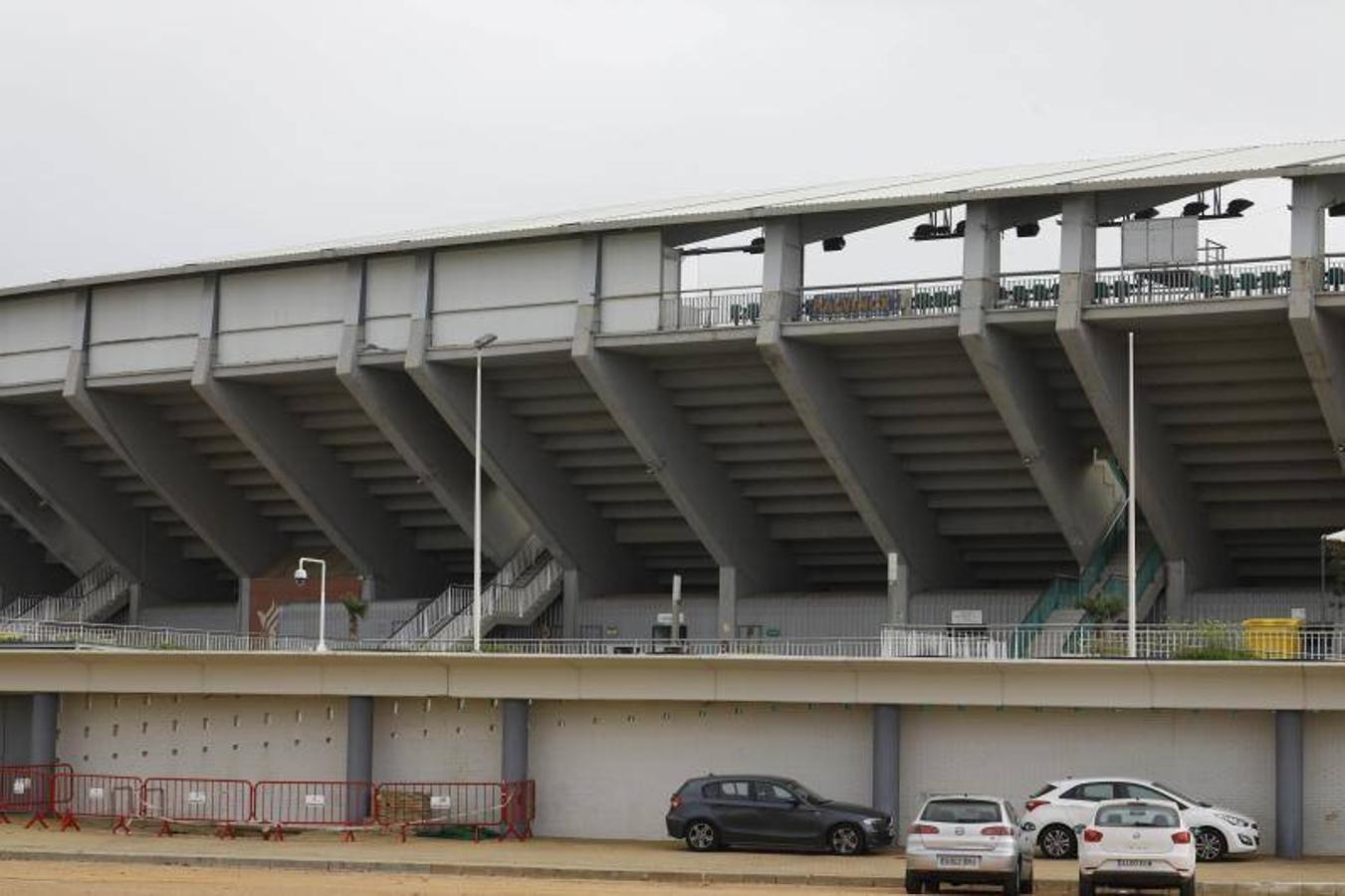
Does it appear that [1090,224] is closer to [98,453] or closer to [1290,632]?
[1290,632]

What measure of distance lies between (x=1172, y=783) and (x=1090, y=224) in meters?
13.4

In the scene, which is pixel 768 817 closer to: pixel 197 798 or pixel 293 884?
pixel 293 884

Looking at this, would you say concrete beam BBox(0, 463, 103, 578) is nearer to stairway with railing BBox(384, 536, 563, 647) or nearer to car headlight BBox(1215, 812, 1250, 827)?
stairway with railing BBox(384, 536, 563, 647)

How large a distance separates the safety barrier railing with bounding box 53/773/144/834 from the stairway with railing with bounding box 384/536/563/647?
13528 millimetres

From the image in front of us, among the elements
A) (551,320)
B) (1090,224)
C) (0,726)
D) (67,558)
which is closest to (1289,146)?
(1090,224)

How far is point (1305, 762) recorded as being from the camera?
1533 inches

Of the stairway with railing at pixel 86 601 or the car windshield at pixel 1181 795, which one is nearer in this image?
the car windshield at pixel 1181 795

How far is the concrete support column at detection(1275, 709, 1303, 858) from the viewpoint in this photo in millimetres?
38562

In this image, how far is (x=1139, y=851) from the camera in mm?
31359

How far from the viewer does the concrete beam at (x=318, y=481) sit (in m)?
59.7

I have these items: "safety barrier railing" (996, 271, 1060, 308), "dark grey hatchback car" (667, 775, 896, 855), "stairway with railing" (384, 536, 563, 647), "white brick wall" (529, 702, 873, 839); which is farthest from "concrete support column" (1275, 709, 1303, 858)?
"stairway with railing" (384, 536, 563, 647)

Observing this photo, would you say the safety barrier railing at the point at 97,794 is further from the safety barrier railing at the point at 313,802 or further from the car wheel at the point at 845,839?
the car wheel at the point at 845,839

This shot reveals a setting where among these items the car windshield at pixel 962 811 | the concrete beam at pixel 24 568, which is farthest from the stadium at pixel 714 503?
the car windshield at pixel 962 811

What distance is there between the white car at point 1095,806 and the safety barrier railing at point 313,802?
1311 cm
